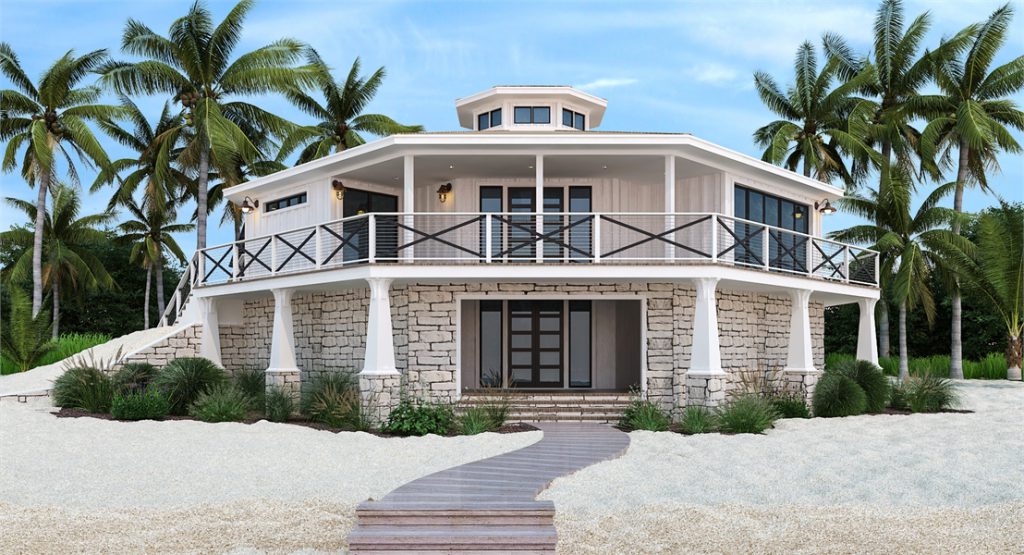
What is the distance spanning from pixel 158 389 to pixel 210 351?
3.52 m

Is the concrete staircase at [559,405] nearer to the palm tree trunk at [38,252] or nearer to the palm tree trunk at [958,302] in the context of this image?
the palm tree trunk at [958,302]

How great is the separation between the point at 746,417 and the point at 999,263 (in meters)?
16.1

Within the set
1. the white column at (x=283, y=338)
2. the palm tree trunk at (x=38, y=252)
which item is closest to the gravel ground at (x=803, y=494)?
the white column at (x=283, y=338)

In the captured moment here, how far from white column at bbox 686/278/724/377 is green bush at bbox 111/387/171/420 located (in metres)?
10.3

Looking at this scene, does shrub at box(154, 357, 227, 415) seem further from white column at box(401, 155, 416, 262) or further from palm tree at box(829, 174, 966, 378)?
palm tree at box(829, 174, 966, 378)

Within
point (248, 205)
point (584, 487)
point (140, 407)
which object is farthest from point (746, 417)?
point (248, 205)

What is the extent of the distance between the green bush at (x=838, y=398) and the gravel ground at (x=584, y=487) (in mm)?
1320

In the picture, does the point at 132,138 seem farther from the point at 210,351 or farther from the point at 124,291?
the point at 210,351

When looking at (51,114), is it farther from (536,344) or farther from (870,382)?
(870,382)

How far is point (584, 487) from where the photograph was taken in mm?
10172

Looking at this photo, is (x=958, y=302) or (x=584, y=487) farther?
(x=958, y=302)

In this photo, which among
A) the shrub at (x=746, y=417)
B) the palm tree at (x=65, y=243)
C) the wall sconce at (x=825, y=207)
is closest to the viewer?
the shrub at (x=746, y=417)

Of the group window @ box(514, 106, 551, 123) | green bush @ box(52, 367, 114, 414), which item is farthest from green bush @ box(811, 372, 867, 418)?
green bush @ box(52, 367, 114, 414)

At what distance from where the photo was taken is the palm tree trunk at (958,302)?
2891cm
